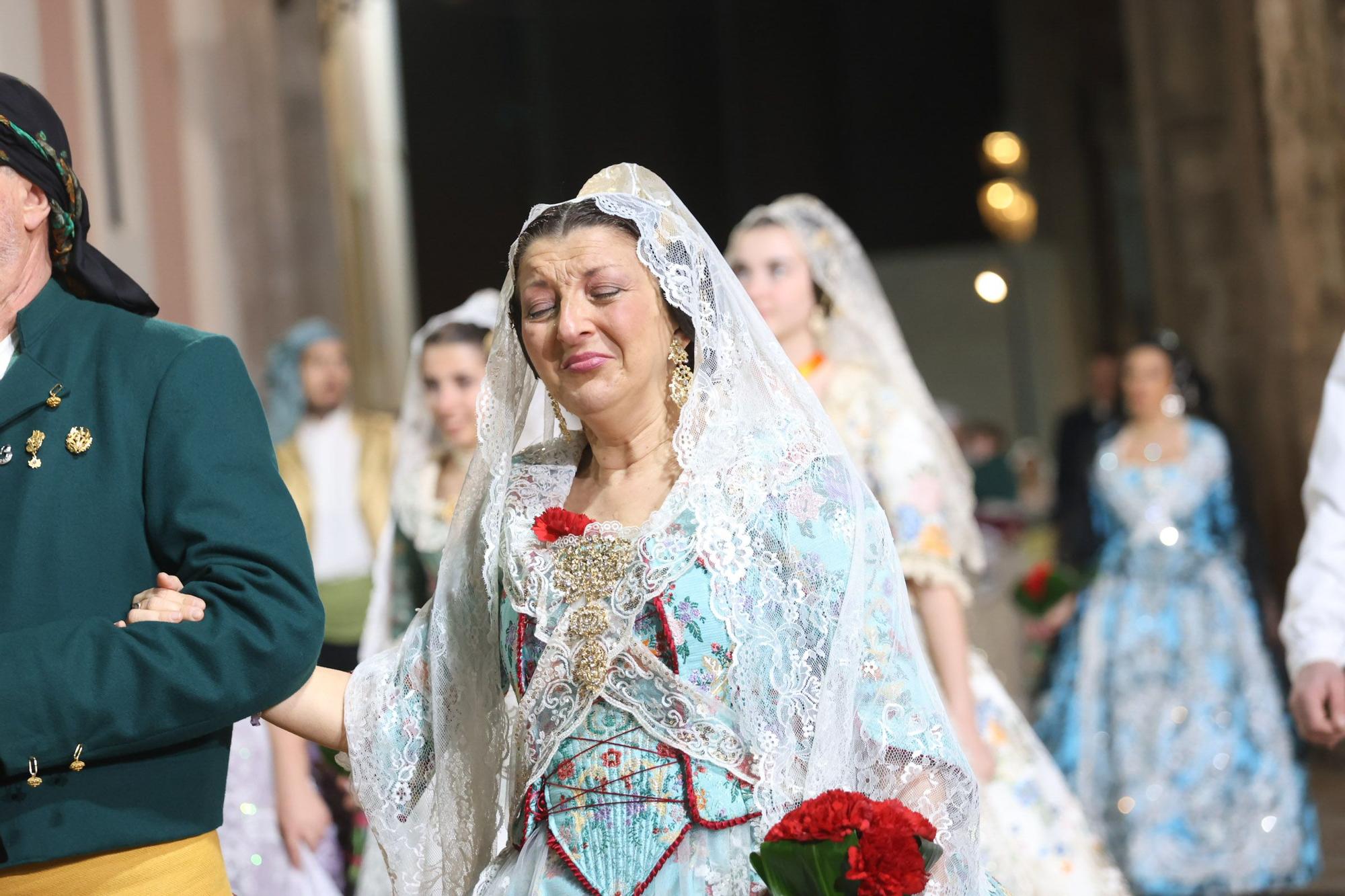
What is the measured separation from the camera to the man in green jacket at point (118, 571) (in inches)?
84.0

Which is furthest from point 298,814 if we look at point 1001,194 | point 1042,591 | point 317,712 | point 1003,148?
point 1003,148

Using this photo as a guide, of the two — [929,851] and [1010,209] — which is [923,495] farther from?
[1010,209]

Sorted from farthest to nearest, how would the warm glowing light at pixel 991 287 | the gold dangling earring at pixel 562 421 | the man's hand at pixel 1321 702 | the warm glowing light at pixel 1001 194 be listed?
the warm glowing light at pixel 991 287, the warm glowing light at pixel 1001 194, the man's hand at pixel 1321 702, the gold dangling earring at pixel 562 421

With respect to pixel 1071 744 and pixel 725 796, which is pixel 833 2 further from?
pixel 725 796

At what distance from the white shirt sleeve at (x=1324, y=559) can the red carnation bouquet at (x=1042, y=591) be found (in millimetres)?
3256

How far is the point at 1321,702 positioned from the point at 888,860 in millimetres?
1759

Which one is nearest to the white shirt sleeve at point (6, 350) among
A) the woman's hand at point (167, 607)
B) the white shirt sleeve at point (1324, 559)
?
the woman's hand at point (167, 607)

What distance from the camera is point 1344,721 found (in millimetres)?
3518

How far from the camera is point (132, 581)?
89.9 inches

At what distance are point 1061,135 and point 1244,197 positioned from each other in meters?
10.9

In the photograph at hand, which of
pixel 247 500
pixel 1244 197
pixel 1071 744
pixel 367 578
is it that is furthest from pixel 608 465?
pixel 1244 197

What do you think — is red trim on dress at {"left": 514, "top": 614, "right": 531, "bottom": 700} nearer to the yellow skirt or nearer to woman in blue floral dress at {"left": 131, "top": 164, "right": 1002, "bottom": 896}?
woman in blue floral dress at {"left": 131, "top": 164, "right": 1002, "bottom": 896}

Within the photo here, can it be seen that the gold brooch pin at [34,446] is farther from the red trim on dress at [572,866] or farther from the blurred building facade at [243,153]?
the blurred building facade at [243,153]

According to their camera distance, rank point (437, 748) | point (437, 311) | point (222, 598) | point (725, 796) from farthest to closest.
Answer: point (437, 311) → point (437, 748) → point (725, 796) → point (222, 598)
